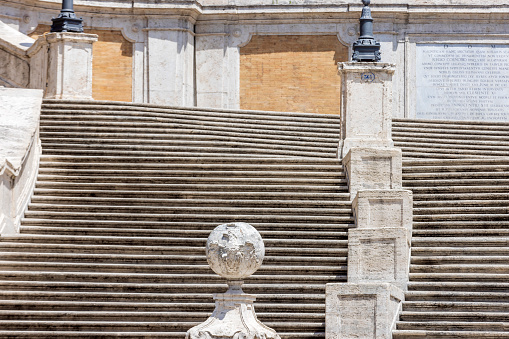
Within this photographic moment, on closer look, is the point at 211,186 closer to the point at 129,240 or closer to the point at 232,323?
the point at 129,240

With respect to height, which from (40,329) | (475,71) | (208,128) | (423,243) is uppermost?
(475,71)

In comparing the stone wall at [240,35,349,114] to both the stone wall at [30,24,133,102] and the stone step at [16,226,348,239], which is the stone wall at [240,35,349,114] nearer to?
the stone wall at [30,24,133,102]

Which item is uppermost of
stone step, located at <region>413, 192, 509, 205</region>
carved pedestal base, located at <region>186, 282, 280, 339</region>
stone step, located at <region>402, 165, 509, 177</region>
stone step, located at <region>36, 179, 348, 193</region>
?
stone step, located at <region>402, 165, 509, 177</region>

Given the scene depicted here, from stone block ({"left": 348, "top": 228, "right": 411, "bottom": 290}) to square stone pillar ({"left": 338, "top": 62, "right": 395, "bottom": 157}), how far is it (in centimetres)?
366

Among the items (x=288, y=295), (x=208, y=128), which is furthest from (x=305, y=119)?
(x=288, y=295)

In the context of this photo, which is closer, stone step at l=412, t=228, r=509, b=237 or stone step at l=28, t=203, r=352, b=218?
stone step at l=412, t=228, r=509, b=237

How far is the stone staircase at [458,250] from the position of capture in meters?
13.0

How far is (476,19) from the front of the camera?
2561 cm

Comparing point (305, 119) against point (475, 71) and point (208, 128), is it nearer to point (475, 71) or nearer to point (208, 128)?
Result: point (208, 128)

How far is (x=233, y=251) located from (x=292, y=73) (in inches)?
619

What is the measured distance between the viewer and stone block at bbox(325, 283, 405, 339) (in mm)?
12711

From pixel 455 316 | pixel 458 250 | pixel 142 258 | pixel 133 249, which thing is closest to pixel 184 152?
pixel 133 249

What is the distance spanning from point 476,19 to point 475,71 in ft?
3.63

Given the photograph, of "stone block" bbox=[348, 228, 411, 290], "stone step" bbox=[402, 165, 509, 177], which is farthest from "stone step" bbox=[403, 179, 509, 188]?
"stone block" bbox=[348, 228, 411, 290]
